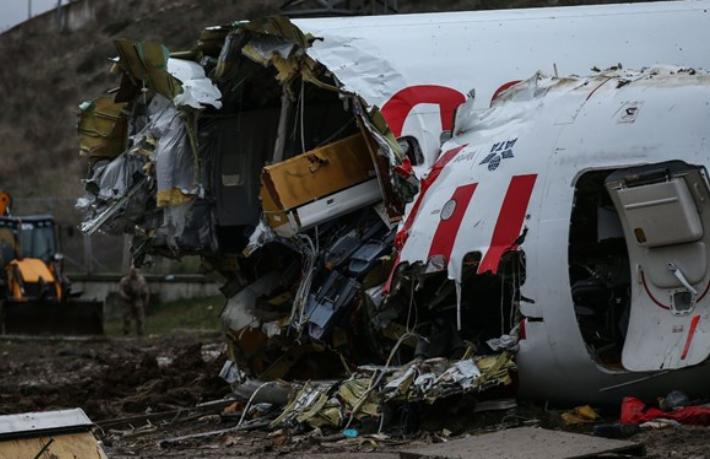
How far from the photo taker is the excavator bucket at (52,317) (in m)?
26.6

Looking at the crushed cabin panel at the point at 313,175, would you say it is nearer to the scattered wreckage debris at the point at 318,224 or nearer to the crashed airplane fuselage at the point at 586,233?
the scattered wreckage debris at the point at 318,224

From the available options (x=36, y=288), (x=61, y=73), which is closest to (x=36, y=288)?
(x=36, y=288)

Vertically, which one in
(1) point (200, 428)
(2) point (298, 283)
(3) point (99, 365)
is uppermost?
(2) point (298, 283)

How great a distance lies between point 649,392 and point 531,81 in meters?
2.73

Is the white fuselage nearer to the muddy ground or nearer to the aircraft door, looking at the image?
the muddy ground

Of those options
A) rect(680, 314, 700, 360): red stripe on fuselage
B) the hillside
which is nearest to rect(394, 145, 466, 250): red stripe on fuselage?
rect(680, 314, 700, 360): red stripe on fuselage

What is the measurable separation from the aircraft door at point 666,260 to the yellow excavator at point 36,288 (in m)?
18.9

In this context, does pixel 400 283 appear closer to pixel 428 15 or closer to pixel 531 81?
pixel 531 81

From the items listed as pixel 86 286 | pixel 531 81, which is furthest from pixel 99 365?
pixel 86 286

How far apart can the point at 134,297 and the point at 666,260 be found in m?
19.7

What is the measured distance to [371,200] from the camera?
38.9 feet

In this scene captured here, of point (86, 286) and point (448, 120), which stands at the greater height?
point (448, 120)

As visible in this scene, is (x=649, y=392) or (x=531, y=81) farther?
(x=531, y=81)

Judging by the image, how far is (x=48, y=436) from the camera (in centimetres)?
741
